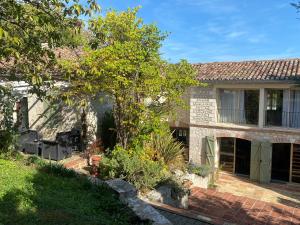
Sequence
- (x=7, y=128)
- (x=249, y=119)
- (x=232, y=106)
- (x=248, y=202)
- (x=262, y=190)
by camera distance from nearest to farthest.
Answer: (x=7, y=128), (x=248, y=202), (x=262, y=190), (x=249, y=119), (x=232, y=106)

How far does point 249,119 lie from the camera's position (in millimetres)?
20609

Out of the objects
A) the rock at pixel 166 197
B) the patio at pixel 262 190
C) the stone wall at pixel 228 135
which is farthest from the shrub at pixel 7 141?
the stone wall at pixel 228 135

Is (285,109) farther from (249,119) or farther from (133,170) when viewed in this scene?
(133,170)

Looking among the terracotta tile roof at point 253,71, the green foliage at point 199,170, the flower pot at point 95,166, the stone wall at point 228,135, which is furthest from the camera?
the stone wall at point 228,135

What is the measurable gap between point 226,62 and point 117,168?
13.2 m

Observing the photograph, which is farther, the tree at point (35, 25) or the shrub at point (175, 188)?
the shrub at point (175, 188)

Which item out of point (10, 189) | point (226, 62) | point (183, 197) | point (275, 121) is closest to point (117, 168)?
point (183, 197)

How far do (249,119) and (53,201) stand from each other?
15.5 m

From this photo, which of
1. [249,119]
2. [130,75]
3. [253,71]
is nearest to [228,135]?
[249,119]

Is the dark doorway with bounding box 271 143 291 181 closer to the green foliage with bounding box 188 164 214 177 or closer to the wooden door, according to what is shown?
the wooden door

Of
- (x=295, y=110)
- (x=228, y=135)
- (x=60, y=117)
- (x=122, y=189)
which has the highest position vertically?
(x=295, y=110)

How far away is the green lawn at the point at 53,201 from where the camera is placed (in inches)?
264

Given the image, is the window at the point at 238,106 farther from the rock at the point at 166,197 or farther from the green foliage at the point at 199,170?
the rock at the point at 166,197

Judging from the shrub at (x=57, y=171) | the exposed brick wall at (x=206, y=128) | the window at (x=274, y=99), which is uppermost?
the window at (x=274, y=99)
